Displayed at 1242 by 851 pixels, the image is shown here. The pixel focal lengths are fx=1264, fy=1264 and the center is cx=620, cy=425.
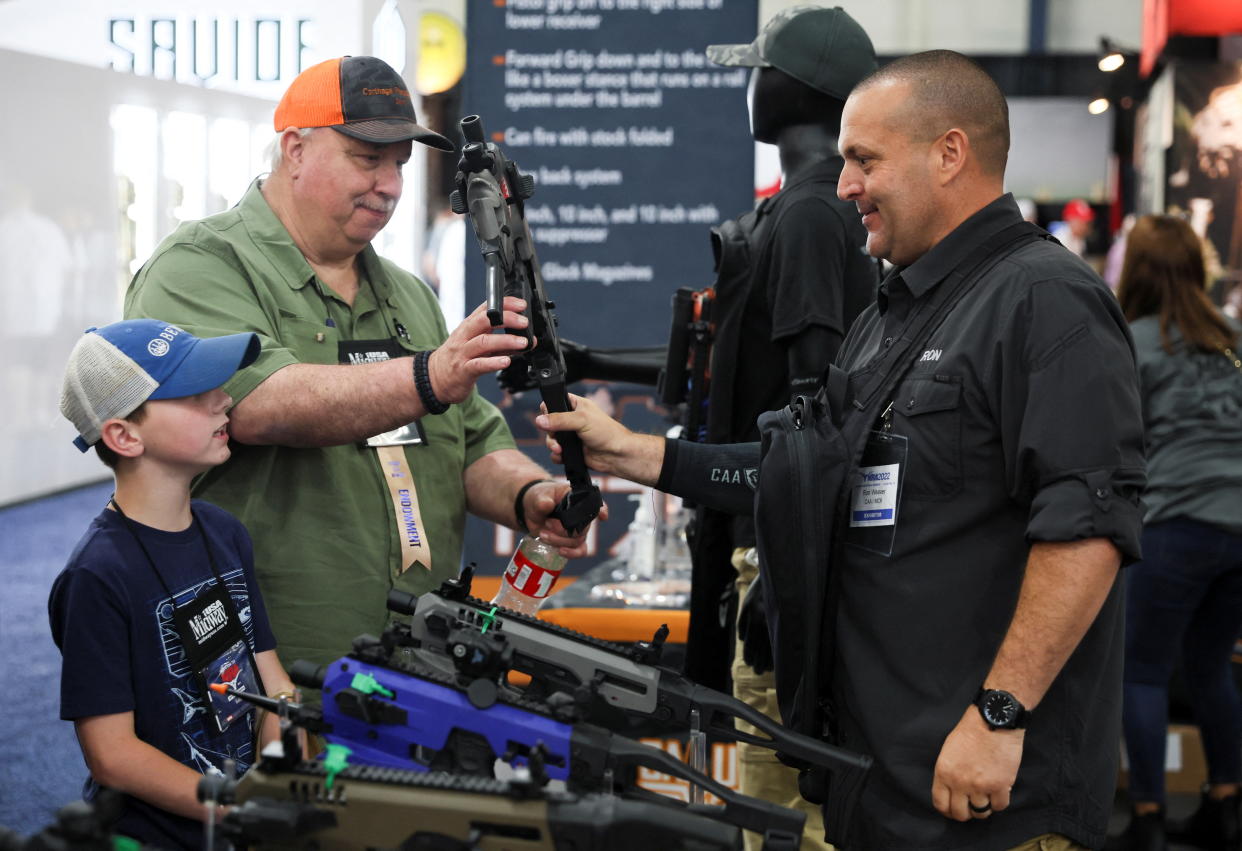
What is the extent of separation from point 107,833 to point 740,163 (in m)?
3.53

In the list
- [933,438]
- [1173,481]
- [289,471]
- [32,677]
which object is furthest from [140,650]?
[32,677]

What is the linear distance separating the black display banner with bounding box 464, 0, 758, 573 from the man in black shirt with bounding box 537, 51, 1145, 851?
2.55 metres

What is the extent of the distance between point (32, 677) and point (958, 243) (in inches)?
181

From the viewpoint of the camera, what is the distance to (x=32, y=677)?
16.7ft

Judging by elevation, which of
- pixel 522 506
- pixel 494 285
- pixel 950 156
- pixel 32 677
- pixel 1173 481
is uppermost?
pixel 950 156

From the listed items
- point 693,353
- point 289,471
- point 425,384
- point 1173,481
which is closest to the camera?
point 425,384

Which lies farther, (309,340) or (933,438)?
(309,340)

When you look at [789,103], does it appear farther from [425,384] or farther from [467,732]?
[467,732]

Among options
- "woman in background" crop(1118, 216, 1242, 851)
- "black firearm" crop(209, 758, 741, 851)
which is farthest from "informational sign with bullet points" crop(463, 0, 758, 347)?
"black firearm" crop(209, 758, 741, 851)

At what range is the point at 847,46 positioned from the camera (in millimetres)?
2568

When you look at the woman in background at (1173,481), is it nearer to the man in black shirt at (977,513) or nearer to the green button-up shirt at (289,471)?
the man in black shirt at (977,513)

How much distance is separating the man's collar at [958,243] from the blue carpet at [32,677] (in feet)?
7.18

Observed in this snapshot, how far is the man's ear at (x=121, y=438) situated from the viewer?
1.74 m

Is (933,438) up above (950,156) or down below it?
below
